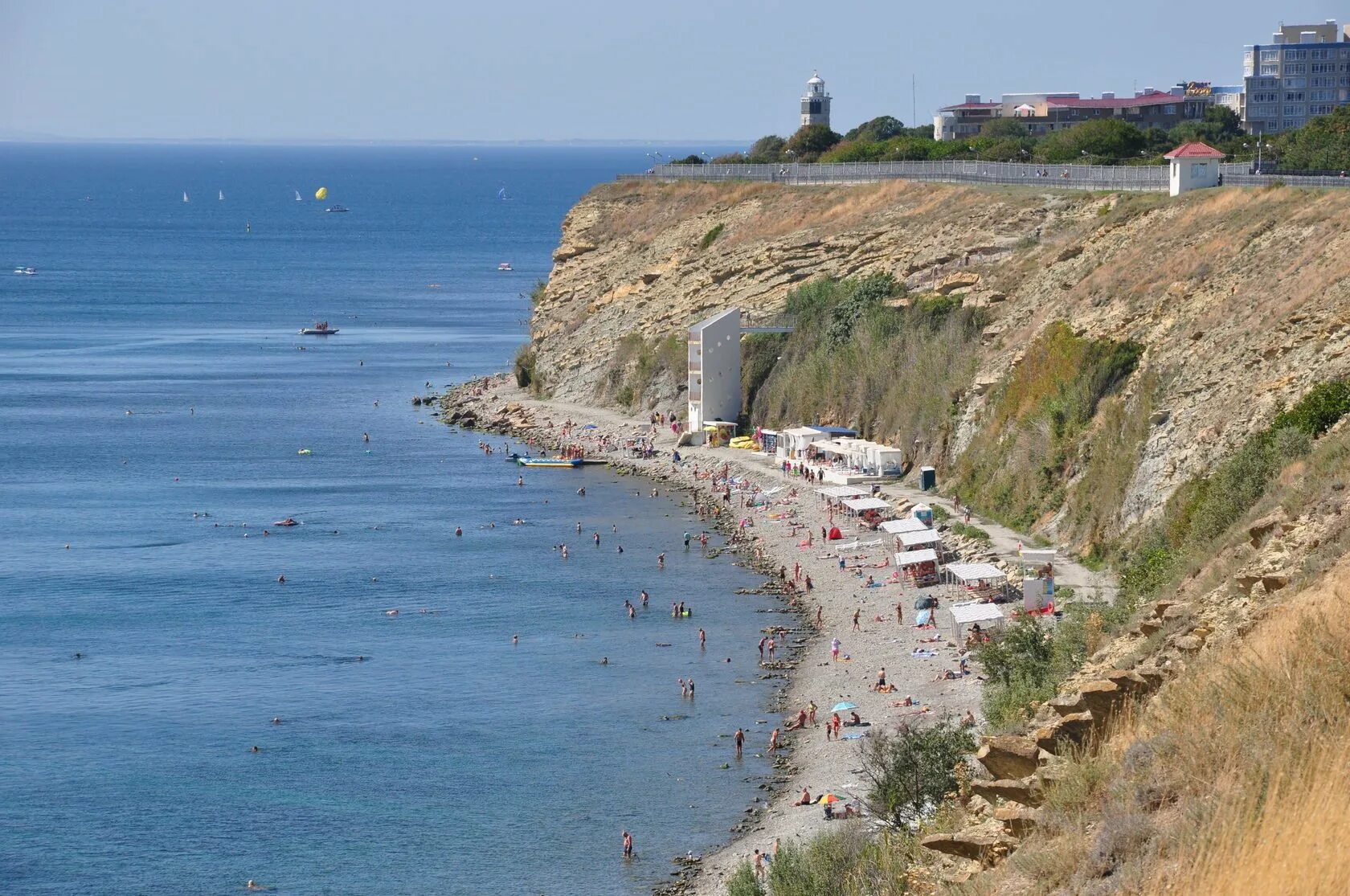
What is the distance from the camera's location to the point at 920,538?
49.4 metres

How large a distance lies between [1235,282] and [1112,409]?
539 centimetres

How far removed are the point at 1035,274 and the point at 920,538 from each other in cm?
1943

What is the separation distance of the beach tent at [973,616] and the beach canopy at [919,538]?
6165mm

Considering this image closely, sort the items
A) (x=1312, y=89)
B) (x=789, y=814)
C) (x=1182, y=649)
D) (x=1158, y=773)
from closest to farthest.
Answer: (x=1158, y=773)
(x=1182, y=649)
(x=789, y=814)
(x=1312, y=89)

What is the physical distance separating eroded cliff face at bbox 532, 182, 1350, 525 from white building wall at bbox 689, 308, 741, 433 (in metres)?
5.76

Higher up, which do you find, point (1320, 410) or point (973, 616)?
point (1320, 410)

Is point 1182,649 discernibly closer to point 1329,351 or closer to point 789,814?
point 789,814

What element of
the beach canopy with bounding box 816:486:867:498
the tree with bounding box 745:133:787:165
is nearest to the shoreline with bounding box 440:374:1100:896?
the beach canopy with bounding box 816:486:867:498

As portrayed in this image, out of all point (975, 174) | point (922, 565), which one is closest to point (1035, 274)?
point (975, 174)

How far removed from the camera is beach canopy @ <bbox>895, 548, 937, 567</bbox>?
48.0 metres

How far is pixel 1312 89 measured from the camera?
139500mm

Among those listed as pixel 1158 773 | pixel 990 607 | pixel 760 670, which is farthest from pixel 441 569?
pixel 1158 773

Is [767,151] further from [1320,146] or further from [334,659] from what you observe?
[334,659]

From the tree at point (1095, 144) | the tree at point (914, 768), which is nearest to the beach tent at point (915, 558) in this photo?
the tree at point (914, 768)
